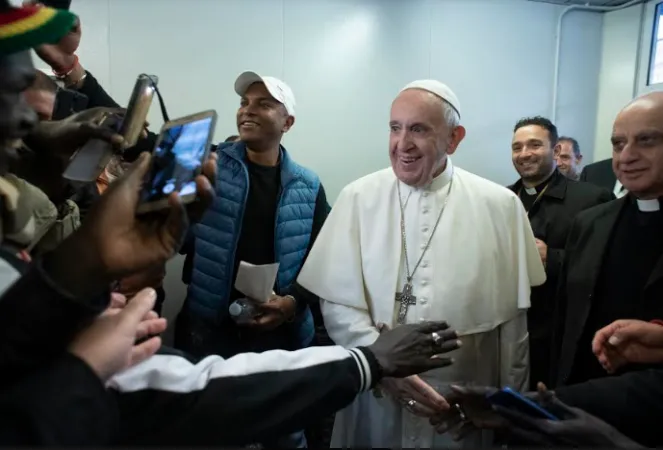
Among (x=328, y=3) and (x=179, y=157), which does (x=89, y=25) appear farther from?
(x=179, y=157)

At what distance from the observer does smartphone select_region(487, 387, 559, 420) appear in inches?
50.6

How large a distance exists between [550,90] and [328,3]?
7.79 feet

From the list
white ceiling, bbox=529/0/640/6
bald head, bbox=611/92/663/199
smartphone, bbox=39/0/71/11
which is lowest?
bald head, bbox=611/92/663/199

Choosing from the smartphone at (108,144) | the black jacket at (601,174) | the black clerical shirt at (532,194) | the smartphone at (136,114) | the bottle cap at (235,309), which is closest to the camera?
the smartphone at (108,144)

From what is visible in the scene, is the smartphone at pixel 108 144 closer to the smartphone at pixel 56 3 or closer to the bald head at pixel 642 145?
the smartphone at pixel 56 3

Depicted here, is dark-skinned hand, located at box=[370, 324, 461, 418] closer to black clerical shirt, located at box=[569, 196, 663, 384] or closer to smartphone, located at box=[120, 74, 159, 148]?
black clerical shirt, located at box=[569, 196, 663, 384]

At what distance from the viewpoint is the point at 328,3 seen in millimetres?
4172

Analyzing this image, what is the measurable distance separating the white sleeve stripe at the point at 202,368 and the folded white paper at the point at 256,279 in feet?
2.55

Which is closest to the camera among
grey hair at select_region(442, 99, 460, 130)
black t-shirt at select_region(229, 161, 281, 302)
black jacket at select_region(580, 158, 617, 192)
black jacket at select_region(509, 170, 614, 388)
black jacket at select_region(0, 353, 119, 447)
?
black jacket at select_region(0, 353, 119, 447)

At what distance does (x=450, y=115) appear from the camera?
218 centimetres

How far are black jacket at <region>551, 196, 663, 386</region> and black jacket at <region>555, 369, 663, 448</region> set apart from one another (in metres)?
0.41

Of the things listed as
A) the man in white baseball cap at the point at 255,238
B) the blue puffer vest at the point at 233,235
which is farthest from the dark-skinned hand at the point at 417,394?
the blue puffer vest at the point at 233,235

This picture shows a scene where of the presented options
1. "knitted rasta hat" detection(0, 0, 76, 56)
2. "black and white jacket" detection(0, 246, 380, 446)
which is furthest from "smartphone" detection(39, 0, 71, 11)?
"black and white jacket" detection(0, 246, 380, 446)

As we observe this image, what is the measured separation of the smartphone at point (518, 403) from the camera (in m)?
1.28
